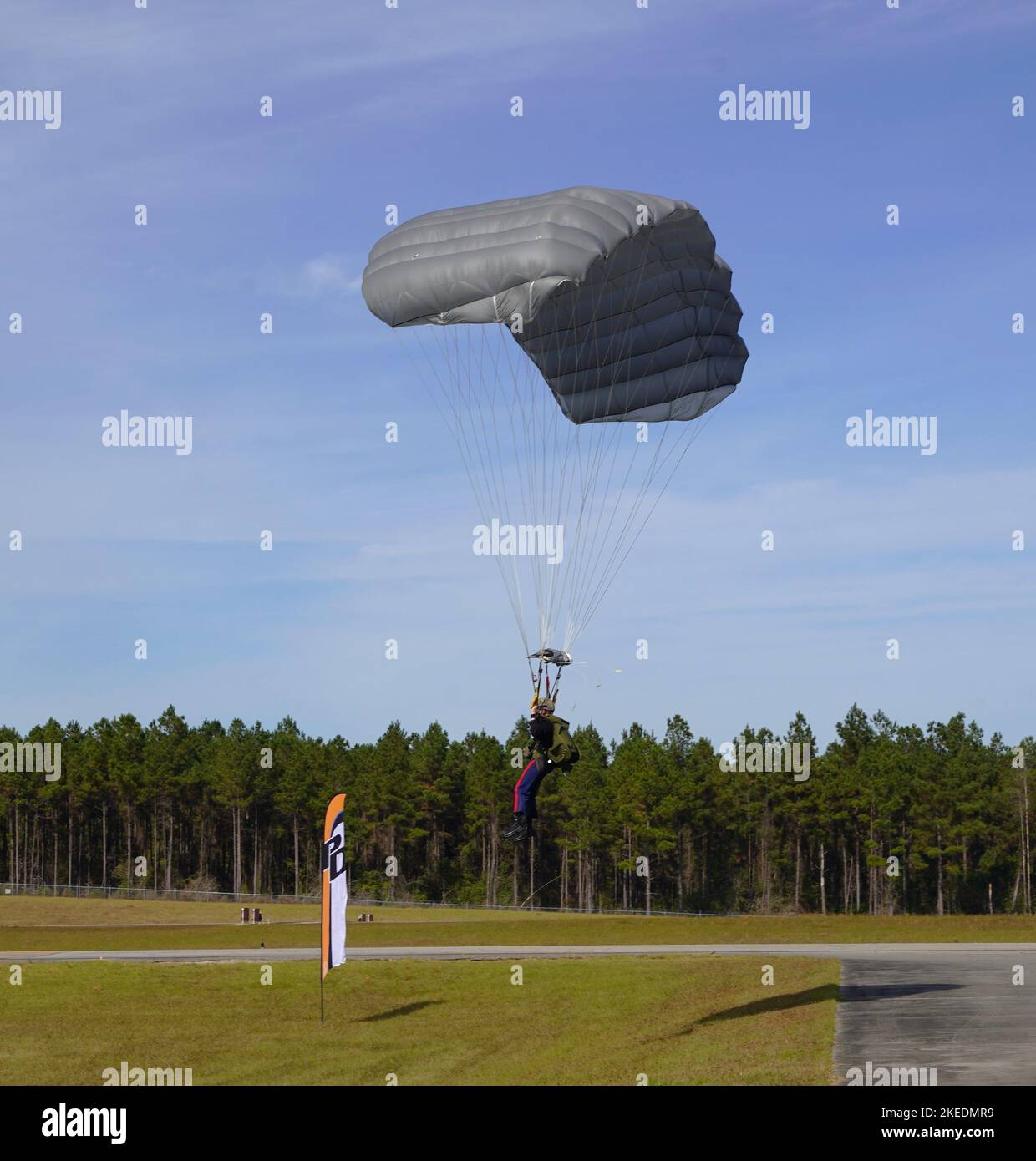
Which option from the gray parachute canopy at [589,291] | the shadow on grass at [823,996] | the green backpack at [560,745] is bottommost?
the shadow on grass at [823,996]

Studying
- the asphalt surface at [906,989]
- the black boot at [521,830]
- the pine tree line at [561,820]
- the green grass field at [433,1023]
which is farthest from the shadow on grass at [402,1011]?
the pine tree line at [561,820]

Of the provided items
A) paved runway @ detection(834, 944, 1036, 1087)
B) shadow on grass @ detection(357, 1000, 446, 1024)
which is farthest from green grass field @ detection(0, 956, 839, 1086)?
paved runway @ detection(834, 944, 1036, 1087)

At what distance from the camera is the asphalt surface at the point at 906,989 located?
67.3 feet

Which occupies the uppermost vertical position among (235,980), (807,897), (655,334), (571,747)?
(655,334)

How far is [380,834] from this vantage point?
365ft

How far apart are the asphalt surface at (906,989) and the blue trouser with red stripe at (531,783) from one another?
6.12m

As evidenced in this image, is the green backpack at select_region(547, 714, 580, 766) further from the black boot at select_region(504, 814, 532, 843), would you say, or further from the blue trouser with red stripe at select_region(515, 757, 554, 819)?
the black boot at select_region(504, 814, 532, 843)

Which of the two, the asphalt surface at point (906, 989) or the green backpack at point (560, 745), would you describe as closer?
the asphalt surface at point (906, 989)

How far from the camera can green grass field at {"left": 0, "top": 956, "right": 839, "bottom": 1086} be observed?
70.4 feet

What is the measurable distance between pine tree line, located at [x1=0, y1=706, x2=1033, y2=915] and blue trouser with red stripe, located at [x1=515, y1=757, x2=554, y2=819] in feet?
242

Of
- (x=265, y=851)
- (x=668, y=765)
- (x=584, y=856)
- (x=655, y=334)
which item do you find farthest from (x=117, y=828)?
(x=655, y=334)

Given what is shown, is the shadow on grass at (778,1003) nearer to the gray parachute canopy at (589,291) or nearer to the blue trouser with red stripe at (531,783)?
the blue trouser with red stripe at (531,783)
